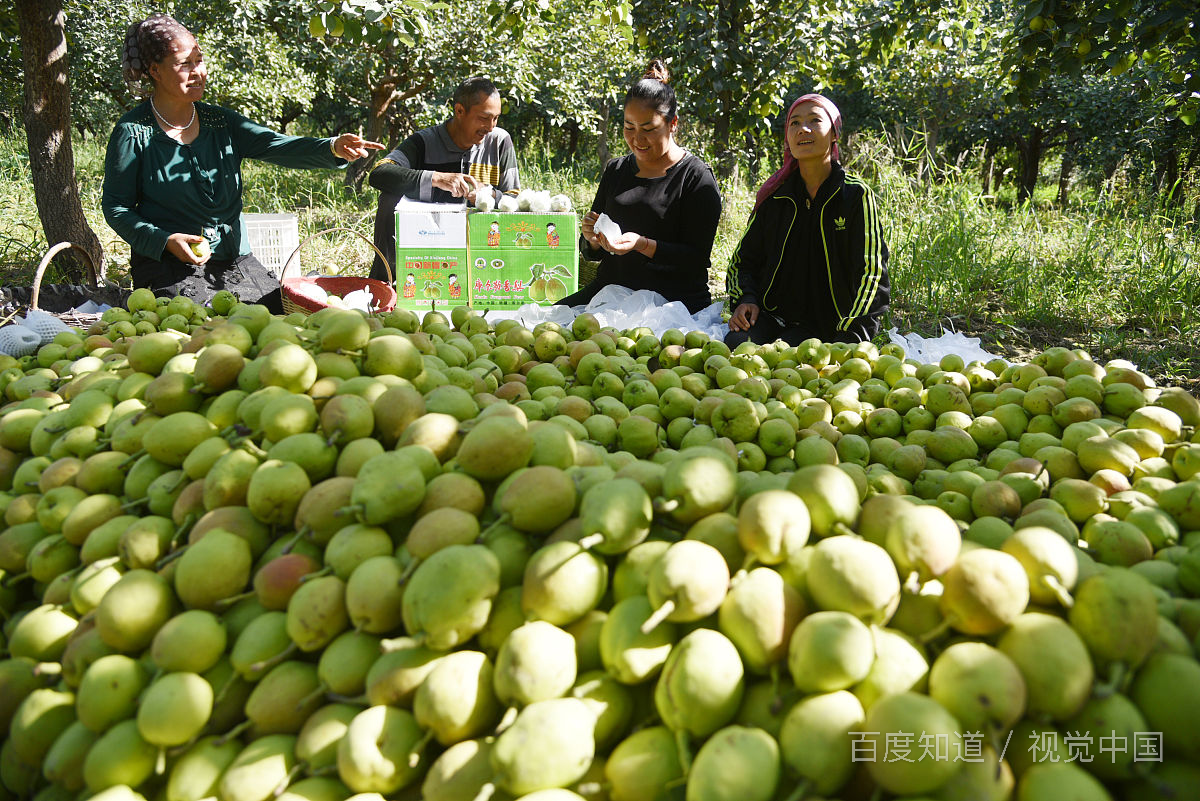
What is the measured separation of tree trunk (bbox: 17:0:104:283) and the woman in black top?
14.4ft

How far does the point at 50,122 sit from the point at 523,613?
7.40 m

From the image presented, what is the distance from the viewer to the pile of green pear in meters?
1.03

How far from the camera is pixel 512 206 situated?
5.33 metres

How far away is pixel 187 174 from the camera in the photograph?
4.39m

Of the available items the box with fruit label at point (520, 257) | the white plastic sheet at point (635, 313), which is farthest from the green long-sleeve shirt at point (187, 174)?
the white plastic sheet at point (635, 313)

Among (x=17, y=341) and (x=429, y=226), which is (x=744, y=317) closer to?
(x=429, y=226)

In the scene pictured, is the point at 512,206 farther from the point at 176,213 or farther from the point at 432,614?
the point at 432,614

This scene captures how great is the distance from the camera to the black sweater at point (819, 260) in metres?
4.27

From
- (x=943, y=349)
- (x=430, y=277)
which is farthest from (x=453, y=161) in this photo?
(x=943, y=349)

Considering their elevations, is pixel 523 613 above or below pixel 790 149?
below

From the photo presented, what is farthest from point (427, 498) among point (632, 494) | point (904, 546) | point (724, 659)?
point (904, 546)

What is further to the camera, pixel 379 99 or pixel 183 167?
pixel 379 99

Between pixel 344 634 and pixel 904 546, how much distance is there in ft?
3.26

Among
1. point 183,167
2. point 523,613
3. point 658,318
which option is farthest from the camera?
point 658,318
